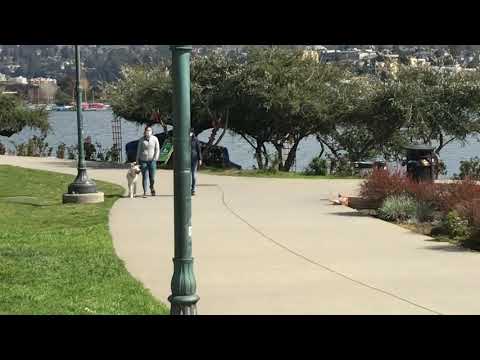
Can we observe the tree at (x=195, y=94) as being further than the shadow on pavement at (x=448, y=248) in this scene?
Yes

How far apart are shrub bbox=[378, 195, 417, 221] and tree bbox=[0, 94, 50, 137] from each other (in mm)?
26859

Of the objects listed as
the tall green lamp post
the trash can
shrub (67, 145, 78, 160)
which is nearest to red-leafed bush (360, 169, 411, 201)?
the trash can

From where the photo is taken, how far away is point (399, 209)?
1505 centimetres

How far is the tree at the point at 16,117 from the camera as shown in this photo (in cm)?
3859

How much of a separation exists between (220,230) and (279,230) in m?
0.97

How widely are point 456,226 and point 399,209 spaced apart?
2158 mm

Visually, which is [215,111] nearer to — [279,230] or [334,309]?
[279,230]

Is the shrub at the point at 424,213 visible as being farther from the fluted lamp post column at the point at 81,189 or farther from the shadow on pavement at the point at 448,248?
the fluted lamp post column at the point at 81,189

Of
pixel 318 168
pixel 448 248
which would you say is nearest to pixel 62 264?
pixel 448 248

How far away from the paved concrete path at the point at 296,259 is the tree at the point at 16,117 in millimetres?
22542

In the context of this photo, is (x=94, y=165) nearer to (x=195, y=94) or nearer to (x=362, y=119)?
(x=195, y=94)

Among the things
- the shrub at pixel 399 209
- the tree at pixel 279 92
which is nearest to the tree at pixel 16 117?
the tree at pixel 279 92
